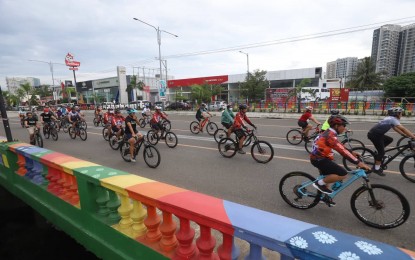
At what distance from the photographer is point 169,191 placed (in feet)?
7.27

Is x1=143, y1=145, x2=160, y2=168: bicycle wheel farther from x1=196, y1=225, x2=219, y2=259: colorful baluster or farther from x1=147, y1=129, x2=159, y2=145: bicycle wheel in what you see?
x1=196, y1=225, x2=219, y2=259: colorful baluster

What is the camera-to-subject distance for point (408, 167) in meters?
5.55

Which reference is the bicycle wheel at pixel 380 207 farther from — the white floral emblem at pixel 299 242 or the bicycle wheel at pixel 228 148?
the bicycle wheel at pixel 228 148

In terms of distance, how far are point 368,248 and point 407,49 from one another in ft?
229

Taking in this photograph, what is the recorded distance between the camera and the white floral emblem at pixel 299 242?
1349mm

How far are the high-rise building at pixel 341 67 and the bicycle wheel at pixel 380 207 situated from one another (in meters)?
92.0

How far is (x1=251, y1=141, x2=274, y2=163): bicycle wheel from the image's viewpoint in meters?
6.93

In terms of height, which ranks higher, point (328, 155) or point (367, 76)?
point (367, 76)

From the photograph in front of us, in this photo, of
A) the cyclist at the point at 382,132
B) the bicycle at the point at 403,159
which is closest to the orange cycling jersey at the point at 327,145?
the bicycle at the point at 403,159

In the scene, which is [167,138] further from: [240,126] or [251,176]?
[251,176]

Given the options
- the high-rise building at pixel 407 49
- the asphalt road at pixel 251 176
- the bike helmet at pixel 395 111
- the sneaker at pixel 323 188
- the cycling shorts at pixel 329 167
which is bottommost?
the asphalt road at pixel 251 176

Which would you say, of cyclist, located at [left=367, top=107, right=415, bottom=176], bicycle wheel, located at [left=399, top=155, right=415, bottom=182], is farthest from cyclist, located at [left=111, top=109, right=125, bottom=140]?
bicycle wheel, located at [left=399, top=155, right=415, bottom=182]

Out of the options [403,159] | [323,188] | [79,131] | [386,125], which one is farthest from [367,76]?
[323,188]

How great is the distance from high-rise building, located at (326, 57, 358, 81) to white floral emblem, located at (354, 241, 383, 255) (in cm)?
9468
